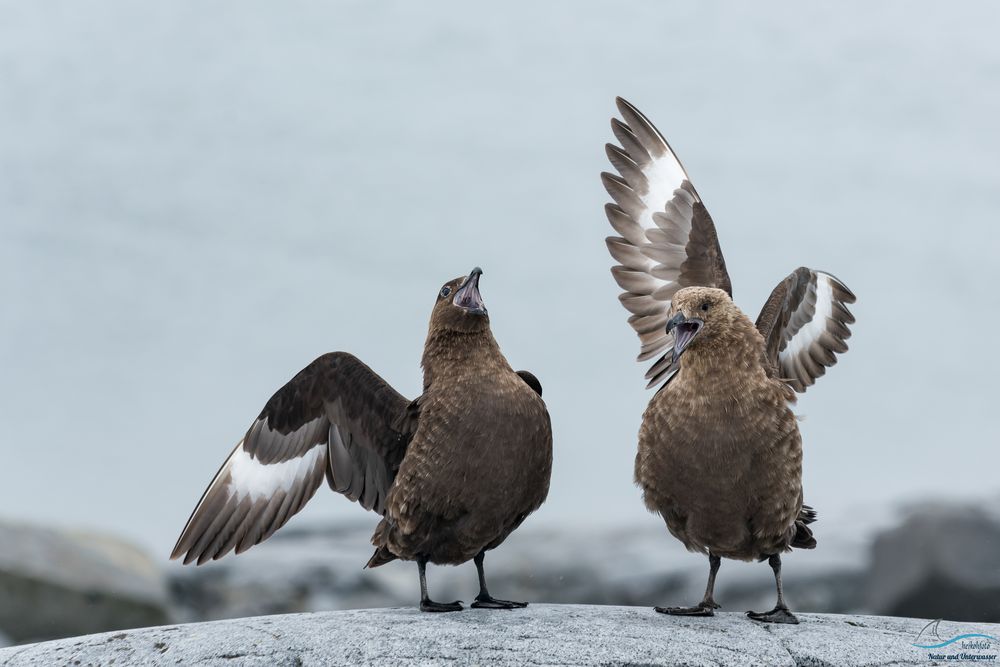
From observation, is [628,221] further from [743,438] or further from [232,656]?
[232,656]

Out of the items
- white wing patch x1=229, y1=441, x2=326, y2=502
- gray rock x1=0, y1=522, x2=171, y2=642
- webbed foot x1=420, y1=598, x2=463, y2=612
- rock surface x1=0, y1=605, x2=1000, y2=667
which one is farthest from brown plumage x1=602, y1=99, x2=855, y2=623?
gray rock x1=0, y1=522, x2=171, y2=642

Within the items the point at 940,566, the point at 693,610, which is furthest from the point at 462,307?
the point at 940,566

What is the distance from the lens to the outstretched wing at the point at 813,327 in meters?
5.67

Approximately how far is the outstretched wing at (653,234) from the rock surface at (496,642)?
1296 millimetres

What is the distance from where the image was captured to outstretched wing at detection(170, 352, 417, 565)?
16.9ft

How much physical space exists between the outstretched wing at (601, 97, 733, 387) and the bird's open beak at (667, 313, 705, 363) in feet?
3.09

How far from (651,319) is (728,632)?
161cm

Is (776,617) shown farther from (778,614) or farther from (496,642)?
(496,642)

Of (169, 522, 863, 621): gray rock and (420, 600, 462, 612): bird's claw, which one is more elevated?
(169, 522, 863, 621): gray rock

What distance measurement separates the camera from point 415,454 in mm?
4738

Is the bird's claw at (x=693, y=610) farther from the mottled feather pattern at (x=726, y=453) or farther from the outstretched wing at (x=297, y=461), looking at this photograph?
the outstretched wing at (x=297, y=461)

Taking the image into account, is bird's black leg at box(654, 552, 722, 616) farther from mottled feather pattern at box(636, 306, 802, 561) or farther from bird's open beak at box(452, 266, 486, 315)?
bird's open beak at box(452, 266, 486, 315)

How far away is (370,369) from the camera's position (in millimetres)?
5094

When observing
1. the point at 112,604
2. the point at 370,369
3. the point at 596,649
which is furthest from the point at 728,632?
the point at 112,604
